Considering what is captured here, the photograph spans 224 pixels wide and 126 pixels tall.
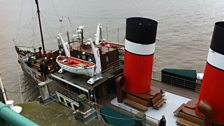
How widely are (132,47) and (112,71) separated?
2.79 metres

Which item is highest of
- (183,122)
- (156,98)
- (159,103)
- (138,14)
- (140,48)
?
(138,14)

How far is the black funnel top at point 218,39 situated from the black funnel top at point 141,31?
272cm

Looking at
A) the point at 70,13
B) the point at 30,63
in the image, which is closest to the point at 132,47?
the point at 30,63

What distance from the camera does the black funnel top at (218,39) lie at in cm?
751

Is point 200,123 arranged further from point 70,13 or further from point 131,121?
point 70,13

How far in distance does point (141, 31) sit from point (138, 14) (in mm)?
24815

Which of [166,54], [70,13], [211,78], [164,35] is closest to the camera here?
[211,78]

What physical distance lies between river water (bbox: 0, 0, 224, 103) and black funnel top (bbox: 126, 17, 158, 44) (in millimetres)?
9403

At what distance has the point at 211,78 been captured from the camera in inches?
327

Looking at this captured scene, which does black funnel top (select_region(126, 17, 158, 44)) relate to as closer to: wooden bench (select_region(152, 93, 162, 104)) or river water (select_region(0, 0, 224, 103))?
wooden bench (select_region(152, 93, 162, 104))

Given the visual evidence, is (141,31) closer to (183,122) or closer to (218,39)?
(218,39)

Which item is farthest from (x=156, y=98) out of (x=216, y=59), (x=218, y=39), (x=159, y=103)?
(x=218, y=39)

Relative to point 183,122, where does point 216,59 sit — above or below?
above

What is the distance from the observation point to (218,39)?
768cm
